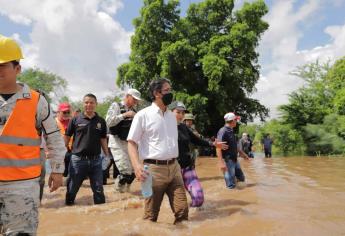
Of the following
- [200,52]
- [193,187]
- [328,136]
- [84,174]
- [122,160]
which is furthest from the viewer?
[200,52]

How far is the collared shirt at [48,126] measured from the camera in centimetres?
314

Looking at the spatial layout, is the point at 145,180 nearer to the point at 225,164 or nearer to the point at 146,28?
the point at 225,164

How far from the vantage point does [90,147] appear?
6.71m

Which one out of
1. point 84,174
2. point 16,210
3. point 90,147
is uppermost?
point 90,147

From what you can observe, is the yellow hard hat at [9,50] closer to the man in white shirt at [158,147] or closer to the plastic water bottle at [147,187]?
the man in white shirt at [158,147]

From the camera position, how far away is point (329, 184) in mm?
9867

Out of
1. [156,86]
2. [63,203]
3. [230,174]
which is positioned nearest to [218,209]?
[230,174]

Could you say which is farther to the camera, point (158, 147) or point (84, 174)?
point (84, 174)

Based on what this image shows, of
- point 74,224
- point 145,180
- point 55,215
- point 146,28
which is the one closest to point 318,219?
point 145,180

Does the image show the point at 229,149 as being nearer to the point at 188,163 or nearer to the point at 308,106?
the point at 188,163

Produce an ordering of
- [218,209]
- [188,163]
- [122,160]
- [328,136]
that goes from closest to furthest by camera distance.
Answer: [188,163]
[218,209]
[122,160]
[328,136]

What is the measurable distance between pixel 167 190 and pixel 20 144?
2418mm

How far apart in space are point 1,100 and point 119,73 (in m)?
27.8

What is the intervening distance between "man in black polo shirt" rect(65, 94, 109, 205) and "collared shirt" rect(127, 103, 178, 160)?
1984 millimetres
